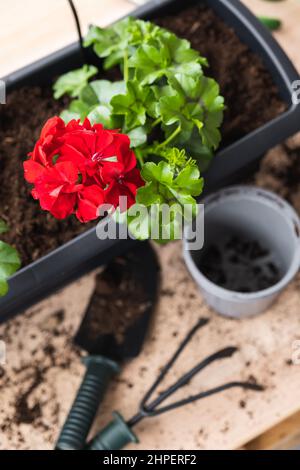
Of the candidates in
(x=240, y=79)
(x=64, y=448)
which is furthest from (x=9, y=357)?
(x=240, y=79)

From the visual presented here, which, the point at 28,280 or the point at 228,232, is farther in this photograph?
the point at 228,232

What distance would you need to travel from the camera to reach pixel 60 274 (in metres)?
0.70

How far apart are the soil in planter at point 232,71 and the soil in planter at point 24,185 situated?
23 centimetres

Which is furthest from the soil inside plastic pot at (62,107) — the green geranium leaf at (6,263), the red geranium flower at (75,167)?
the red geranium flower at (75,167)

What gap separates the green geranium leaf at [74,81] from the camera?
0.75 m

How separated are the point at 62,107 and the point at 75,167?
353 millimetres

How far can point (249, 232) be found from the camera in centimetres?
90

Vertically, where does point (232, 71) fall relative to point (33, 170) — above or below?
below

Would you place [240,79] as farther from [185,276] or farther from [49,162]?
[49,162]

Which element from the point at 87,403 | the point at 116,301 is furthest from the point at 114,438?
the point at 116,301

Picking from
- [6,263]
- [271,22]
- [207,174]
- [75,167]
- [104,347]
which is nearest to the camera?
[75,167]

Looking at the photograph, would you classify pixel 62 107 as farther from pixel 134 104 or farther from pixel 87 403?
pixel 87 403

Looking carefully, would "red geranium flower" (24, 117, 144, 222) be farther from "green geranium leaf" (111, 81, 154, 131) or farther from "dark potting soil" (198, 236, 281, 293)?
"dark potting soil" (198, 236, 281, 293)

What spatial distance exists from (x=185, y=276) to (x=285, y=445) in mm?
347
